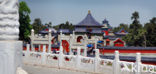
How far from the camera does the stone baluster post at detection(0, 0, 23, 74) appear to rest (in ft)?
8.04

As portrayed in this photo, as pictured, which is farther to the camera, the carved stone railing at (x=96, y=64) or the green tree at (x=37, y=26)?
the green tree at (x=37, y=26)

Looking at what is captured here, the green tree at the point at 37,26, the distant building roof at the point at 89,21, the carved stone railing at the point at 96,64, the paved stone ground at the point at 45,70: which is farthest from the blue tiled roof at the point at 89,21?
the green tree at the point at 37,26

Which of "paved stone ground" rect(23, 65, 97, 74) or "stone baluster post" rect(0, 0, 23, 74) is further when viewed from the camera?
"paved stone ground" rect(23, 65, 97, 74)

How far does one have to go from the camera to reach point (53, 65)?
15.9 meters

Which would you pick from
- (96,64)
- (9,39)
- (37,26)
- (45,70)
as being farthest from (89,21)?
(9,39)

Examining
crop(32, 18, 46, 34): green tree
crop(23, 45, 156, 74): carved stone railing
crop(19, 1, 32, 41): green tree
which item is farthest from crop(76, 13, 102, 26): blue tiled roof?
crop(32, 18, 46, 34): green tree

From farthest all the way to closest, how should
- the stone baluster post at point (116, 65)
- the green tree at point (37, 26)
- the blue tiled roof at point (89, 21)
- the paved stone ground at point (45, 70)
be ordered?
the green tree at point (37, 26), the blue tiled roof at point (89, 21), the paved stone ground at point (45, 70), the stone baluster post at point (116, 65)

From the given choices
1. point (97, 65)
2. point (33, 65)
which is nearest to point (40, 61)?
point (33, 65)

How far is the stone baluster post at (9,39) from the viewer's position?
245cm

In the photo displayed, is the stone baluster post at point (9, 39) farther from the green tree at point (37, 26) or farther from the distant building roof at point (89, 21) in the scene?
the green tree at point (37, 26)

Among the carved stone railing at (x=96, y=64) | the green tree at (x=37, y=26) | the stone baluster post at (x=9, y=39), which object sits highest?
the green tree at (x=37, y=26)

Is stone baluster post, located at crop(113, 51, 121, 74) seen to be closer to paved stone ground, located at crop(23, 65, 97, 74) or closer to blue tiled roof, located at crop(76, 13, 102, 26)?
paved stone ground, located at crop(23, 65, 97, 74)

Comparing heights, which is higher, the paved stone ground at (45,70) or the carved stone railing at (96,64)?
the carved stone railing at (96,64)

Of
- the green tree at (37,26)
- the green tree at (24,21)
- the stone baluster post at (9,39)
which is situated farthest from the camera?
the green tree at (37,26)
